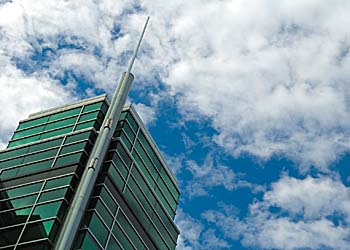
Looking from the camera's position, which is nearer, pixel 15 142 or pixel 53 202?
pixel 53 202

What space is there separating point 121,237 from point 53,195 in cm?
561

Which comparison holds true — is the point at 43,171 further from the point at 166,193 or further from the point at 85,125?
the point at 166,193

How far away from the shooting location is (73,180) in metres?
39.1

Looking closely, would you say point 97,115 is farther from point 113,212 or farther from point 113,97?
point 113,212

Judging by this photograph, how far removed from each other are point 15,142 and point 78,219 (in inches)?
527

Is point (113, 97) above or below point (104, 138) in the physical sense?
above

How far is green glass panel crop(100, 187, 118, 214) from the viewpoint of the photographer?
129 ft

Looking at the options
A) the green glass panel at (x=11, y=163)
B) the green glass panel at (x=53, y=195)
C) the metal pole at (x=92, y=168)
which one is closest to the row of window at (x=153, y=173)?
the metal pole at (x=92, y=168)

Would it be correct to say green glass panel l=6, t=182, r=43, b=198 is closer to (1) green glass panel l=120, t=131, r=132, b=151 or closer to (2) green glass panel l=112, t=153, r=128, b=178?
(2) green glass panel l=112, t=153, r=128, b=178

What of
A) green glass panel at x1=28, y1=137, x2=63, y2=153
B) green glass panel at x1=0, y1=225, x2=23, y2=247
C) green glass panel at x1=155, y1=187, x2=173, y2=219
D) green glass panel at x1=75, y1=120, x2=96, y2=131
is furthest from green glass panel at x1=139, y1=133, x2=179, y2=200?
green glass panel at x1=0, y1=225, x2=23, y2=247

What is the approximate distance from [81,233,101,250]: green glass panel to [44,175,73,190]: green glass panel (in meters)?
4.40

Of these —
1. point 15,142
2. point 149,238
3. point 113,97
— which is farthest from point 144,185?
point 15,142

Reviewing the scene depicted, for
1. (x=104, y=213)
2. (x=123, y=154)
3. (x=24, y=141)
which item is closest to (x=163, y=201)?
(x=123, y=154)

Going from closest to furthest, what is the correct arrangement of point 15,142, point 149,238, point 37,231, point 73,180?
1. point 37,231
2. point 73,180
3. point 149,238
4. point 15,142
